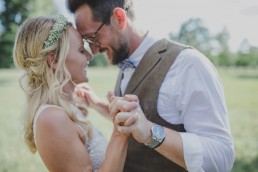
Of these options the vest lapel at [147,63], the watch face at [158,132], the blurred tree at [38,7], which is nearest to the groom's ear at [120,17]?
the vest lapel at [147,63]

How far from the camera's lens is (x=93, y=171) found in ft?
8.21

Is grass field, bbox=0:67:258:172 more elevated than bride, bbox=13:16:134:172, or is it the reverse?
bride, bbox=13:16:134:172

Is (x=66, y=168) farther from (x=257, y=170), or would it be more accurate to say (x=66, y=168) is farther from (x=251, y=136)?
(x=251, y=136)

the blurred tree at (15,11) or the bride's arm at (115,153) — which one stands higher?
the bride's arm at (115,153)

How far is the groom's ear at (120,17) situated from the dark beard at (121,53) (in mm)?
135

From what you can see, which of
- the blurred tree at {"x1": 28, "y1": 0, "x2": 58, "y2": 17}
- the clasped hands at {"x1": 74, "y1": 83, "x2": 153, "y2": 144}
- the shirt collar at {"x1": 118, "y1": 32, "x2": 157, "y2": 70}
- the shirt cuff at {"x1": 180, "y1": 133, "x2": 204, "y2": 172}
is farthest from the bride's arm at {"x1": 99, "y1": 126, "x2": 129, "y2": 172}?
the blurred tree at {"x1": 28, "y1": 0, "x2": 58, "y2": 17}

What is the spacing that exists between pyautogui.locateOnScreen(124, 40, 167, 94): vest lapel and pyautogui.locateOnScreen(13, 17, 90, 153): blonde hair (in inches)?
16.6

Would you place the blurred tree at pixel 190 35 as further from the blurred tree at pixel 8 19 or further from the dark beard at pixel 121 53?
the blurred tree at pixel 8 19

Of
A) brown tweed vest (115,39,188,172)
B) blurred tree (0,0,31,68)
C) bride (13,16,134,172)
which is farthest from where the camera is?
blurred tree (0,0,31,68)

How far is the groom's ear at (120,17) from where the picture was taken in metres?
2.94

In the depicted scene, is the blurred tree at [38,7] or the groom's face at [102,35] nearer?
the groom's face at [102,35]

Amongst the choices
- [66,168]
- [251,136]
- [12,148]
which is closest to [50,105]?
[66,168]

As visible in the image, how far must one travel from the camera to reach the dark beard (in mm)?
3012

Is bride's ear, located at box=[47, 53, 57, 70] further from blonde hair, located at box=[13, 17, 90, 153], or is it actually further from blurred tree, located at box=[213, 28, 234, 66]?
blurred tree, located at box=[213, 28, 234, 66]
